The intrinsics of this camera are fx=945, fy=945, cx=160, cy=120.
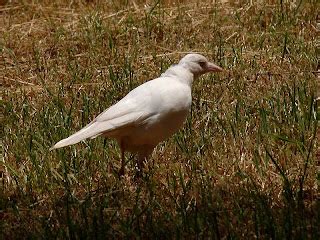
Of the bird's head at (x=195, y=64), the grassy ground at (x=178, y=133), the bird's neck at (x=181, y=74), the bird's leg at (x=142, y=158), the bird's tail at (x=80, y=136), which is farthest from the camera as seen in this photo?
the bird's head at (x=195, y=64)

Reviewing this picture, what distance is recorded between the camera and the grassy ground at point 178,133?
4109mm

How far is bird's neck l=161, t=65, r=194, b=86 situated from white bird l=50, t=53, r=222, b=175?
0.35ft

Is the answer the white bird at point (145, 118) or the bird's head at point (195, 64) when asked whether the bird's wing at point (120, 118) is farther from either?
the bird's head at point (195, 64)

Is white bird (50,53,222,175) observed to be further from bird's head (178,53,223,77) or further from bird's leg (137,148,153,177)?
bird's head (178,53,223,77)

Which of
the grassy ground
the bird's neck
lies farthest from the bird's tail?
the bird's neck

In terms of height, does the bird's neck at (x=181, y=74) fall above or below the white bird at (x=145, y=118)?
above

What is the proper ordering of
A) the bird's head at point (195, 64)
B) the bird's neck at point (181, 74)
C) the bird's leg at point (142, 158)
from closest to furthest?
the bird's leg at point (142, 158), the bird's neck at point (181, 74), the bird's head at point (195, 64)

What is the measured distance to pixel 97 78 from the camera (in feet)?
20.8

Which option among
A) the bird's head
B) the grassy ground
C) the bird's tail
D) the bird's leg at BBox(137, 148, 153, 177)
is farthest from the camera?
the bird's head

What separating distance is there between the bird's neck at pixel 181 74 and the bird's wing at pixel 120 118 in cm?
26

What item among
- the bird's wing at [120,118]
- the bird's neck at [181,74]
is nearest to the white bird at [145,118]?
the bird's wing at [120,118]

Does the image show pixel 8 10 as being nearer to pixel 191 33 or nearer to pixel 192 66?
pixel 191 33

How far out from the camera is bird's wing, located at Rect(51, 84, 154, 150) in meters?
4.39

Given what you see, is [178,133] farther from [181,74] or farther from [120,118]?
[120,118]
